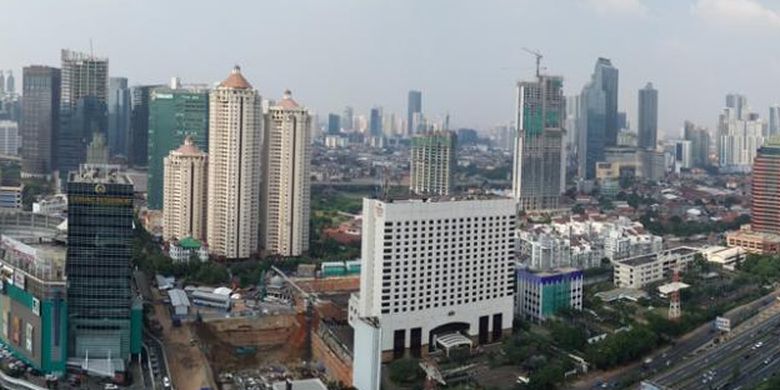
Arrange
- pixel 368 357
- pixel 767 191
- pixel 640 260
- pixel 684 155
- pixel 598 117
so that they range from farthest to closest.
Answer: pixel 684 155, pixel 598 117, pixel 767 191, pixel 640 260, pixel 368 357

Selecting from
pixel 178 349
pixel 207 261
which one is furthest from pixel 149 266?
pixel 178 349

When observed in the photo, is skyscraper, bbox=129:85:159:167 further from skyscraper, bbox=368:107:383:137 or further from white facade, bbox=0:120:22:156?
skyscraper, bbox=368:107:383:137

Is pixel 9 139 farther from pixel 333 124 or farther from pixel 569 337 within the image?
pixel 569 337

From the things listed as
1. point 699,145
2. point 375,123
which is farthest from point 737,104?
point 375,123

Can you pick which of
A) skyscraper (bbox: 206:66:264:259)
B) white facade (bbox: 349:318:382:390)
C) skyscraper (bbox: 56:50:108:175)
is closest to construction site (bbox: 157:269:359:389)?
white facade (bbox: 349:318:382:390)

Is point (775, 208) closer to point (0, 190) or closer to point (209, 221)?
point (209, 221)
